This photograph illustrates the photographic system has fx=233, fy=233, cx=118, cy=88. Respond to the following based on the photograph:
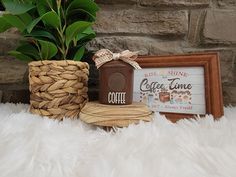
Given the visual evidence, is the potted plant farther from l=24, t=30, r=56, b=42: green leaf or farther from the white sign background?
the white sign background

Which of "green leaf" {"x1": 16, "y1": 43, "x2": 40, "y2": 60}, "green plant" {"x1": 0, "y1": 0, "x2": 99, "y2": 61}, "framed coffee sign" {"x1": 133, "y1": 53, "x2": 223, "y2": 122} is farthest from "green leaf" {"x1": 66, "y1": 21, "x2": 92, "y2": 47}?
"framed coffee sign" {"x1": 133, "y1": 53, "x2": 223, "y2": 122}

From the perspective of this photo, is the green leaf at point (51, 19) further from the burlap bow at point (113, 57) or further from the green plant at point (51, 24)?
the burlap bow at point (113, 57)

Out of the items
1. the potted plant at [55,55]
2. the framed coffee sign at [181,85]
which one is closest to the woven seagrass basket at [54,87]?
the potted plant at [55,55]

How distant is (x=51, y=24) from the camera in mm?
657

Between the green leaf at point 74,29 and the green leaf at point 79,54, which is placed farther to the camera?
the green leaf at point 79,54

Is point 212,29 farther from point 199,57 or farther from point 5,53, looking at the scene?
point 5,53

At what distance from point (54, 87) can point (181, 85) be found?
38cm

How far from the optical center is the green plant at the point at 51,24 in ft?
2.10

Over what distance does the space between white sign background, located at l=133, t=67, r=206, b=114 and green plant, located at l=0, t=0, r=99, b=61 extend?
9.2 inches

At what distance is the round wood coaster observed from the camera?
23.0 inches

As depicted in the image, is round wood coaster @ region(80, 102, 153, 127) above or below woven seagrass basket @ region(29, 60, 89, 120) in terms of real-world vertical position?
below

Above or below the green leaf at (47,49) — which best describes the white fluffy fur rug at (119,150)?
below

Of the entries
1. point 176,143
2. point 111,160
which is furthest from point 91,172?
point 176,143

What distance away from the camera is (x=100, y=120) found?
585 mm
